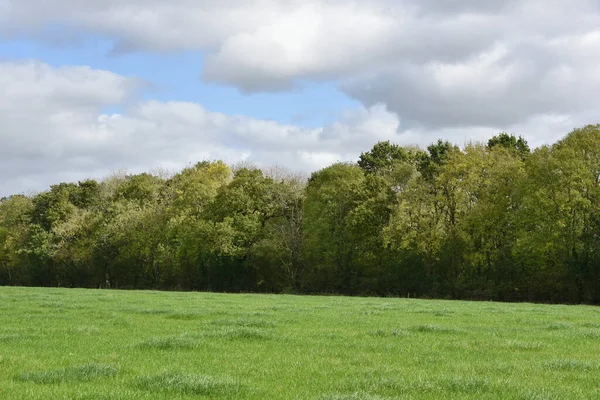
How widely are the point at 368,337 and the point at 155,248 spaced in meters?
65.7

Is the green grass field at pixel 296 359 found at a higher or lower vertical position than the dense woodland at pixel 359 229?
lower

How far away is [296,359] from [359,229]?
165 ft

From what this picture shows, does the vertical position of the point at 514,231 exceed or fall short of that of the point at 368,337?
it exceeds it

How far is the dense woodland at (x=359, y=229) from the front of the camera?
1965 inches

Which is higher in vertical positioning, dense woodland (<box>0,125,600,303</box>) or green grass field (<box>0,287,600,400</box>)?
dense woodland (<box>0,125,600,303</box>)

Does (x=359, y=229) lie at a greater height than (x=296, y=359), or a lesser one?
greater

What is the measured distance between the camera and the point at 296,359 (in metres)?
12.6

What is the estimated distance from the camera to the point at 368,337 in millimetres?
16422

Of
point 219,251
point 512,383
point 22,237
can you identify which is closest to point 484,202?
point 219,251

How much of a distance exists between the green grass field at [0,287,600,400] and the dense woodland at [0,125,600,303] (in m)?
30.5

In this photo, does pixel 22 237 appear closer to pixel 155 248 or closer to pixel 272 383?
pixel 155 248

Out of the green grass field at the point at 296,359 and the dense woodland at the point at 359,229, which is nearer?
the green grass field at the point at 296,359

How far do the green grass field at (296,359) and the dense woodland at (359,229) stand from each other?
30.5 meters

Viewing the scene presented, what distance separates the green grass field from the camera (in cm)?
944
